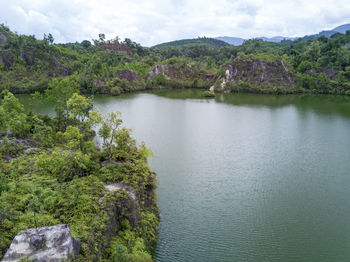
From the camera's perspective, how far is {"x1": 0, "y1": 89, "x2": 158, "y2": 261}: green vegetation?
1094 cm

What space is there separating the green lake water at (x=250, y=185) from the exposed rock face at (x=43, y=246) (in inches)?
244

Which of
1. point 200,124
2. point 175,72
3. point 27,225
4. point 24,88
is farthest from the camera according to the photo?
point 175,72

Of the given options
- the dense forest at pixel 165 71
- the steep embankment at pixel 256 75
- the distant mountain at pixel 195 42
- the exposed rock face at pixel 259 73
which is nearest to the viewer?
the dense forest at pixel 165 71

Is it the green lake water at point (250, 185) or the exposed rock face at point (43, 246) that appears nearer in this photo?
the exposed rock face at point (43, 246)

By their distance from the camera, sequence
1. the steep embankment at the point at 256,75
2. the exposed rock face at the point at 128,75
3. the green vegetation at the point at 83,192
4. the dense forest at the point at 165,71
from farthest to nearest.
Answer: the steep embankment at the point at 256,75
the exposed rock face at the point at 128,75
the dense forest at the point at 165,71
the green vegetation at the point at 83,192

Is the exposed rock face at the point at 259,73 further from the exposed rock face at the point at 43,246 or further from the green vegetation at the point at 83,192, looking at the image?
the exposed rock face at the point at 43,246

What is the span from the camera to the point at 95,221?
11648mm

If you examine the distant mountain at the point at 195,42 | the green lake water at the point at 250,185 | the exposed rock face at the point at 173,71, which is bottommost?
the green lake water at the point at 250,185

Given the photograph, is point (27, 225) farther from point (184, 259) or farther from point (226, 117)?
point (226, 117)

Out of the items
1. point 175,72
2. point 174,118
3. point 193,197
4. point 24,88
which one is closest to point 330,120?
point 174,118

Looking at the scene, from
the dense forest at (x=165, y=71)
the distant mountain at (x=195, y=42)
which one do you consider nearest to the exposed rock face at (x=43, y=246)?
the dense forest at (x=165, y=71)

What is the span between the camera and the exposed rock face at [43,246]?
874 cm

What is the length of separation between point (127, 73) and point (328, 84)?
54428 millimetres

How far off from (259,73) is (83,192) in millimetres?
69811
